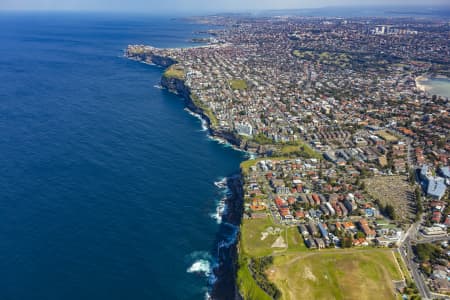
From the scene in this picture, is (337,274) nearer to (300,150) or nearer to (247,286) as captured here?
(247,286)

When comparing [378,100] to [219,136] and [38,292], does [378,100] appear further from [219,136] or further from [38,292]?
[38,292]

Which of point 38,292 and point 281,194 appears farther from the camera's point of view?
point 281,194

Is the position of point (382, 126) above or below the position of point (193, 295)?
above

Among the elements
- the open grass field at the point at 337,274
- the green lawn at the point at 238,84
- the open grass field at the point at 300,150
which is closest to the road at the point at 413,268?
the open grass field at the point at 337,274

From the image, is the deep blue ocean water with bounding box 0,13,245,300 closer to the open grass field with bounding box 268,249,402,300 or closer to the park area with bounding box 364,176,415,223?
the open grass field with bounding box 268,249,402,300

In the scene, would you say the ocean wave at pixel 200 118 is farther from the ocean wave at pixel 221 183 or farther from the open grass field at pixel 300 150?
the ocean wave at pixel 221 183

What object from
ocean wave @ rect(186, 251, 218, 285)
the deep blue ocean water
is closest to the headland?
ocean wave @ rect(186, 251, 218, 285)

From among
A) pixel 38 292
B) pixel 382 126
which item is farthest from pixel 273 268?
pixel 382 126

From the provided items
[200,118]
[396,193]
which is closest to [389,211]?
[396,193]
